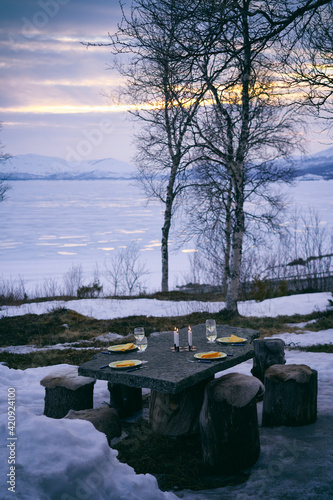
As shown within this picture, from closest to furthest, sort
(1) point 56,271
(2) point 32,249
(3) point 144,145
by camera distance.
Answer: (3) point 144,145, (1) point 56,271, (2) point 32,249

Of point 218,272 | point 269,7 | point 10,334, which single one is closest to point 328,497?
point 269,7

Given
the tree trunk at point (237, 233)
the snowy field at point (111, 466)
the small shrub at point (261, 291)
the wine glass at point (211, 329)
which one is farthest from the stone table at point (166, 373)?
the small shrub at point (261, 291)

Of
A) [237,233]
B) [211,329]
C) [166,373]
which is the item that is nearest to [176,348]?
[211,329]

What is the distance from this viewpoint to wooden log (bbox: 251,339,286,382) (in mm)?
6738

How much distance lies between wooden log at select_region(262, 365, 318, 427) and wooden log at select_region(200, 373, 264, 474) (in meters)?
0.86

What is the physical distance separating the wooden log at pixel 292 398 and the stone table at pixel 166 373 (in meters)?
0.47

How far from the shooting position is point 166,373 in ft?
14.7

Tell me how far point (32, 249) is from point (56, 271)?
39.6ft

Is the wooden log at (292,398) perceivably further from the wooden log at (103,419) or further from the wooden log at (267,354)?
the wooden log at (103,419)

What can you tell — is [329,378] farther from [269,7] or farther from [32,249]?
[32,249]

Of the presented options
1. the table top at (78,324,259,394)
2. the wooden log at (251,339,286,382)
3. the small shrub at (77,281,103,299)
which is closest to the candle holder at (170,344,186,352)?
A: the table top at (78,324,259,394)

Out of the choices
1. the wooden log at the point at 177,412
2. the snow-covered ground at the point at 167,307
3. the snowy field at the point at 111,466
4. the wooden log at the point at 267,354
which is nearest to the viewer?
the snowy field at the point at 111,466

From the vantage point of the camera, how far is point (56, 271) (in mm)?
29609

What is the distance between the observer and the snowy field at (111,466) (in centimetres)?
282
